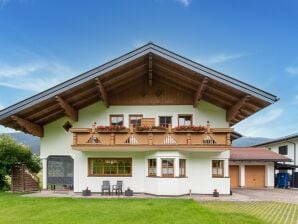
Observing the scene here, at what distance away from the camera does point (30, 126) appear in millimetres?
18125

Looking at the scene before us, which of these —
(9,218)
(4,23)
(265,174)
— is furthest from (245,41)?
(9,218)

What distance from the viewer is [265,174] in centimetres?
2645

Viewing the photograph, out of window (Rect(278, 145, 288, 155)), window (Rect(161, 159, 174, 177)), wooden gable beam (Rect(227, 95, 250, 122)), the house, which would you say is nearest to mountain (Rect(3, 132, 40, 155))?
the house

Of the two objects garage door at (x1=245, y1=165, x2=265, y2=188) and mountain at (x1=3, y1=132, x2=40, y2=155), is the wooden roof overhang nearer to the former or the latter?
mountain at (x1=3, y1=132, x2=40, y2=155)

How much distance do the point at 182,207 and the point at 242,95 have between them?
6953 millimetres

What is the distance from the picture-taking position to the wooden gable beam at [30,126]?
17241 mm

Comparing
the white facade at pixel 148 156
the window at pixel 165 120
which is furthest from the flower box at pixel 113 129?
the window at pixel 165 120

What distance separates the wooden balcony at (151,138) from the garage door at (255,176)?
10.9 metres

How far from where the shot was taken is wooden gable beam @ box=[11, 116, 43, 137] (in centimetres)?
1724

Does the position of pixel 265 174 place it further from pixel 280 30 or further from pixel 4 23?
pixel 4 23

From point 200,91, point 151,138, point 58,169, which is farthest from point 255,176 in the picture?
point 58,169

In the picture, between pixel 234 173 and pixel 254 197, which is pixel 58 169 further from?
pixel 234 173

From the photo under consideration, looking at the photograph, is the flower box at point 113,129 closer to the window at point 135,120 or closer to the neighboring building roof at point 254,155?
the window at point 135,120

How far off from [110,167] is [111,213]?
7.09 metres
